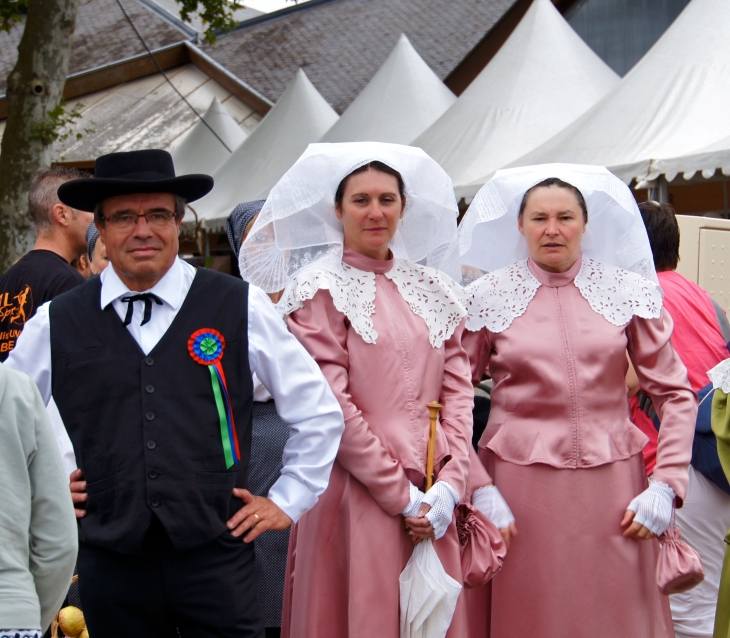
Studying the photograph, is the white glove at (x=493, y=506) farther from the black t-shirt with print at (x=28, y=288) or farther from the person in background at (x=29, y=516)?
the black t-shirt with print at (x=28, y=288)

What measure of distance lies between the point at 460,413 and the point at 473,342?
0.35 metres

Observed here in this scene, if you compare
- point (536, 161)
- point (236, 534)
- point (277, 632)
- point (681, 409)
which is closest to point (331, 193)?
point (236, 534)

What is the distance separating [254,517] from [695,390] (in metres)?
2.05

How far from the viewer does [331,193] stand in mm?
2824

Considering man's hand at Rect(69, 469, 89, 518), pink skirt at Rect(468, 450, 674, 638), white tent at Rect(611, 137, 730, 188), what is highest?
white tent at Rect(611, 137, 730, 188)

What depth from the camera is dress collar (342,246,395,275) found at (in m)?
2.79

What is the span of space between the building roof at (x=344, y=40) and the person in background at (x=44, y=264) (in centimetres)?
1364

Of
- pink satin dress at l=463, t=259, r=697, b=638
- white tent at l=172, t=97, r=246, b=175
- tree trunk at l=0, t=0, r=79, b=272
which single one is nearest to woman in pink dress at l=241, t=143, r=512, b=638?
pink satin dress at l=463, t=259, r=697, b=638

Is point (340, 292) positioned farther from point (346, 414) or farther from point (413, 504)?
point (413, 504)

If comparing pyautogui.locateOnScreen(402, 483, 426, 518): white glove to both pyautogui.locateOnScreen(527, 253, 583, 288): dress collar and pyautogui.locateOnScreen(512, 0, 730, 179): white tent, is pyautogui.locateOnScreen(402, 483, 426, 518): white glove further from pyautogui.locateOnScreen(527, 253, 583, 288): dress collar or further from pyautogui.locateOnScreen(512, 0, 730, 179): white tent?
pyautogui.locateOnScreen(512, 0, 730, 179): white tent

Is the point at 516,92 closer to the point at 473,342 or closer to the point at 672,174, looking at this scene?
the point at 672,174

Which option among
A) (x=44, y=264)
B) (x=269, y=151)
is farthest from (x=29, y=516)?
(x=269, y=151)

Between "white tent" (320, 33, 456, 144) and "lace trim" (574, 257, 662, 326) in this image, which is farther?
"white tent" (320, 33, 456, 144)

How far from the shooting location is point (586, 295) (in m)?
3.00
